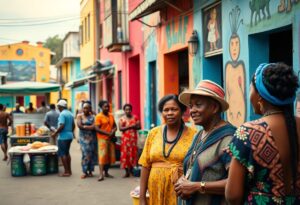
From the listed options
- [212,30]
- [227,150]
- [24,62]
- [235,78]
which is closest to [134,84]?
[212,30]

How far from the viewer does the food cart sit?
12867mm

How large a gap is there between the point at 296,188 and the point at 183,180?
100 centimetres

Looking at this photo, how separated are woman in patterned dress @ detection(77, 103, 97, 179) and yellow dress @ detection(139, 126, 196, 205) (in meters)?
7.46

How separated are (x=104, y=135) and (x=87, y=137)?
544mm

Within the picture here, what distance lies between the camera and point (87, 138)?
12.3 meters

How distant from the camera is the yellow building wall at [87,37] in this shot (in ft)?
87.8

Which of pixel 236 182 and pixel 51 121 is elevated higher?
pixel 51 121

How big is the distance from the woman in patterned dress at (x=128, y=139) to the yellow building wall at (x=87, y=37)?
14.6 metres

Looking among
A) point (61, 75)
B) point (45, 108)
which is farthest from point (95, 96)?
point (61, 75)

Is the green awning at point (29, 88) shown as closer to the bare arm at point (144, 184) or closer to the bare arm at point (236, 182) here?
the bare arm at point (144, 184)

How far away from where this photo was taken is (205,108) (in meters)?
3.83

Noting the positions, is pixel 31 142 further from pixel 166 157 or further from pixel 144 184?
pixel 166 157

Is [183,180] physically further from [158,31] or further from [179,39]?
[158,31]

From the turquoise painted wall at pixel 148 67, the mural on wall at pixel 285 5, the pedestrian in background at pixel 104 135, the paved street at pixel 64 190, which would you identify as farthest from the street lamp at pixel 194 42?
the mural on wall at pixel 285 5
